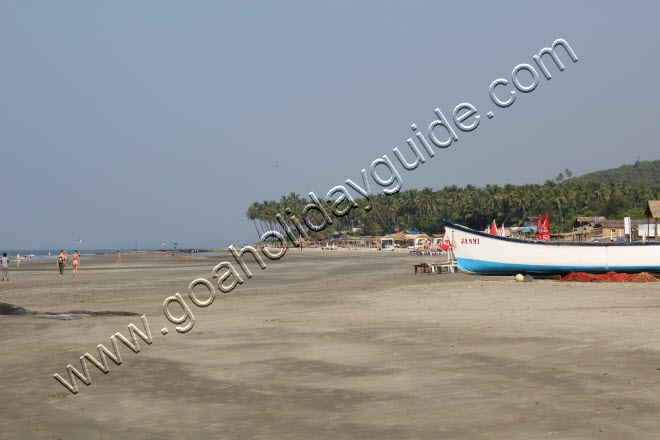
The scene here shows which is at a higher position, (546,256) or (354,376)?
(354,376)

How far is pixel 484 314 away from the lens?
16656 millimetres

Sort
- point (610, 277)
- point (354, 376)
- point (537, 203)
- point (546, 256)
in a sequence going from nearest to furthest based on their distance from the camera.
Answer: point (354, 376) < point (610, 277) < point (546, 256) < point (537, 203)

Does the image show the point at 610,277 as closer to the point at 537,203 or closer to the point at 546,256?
the point at 546,256

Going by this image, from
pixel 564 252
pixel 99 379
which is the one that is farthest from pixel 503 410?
pixel 564 252

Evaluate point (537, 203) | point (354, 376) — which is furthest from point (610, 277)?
point (537, 203)

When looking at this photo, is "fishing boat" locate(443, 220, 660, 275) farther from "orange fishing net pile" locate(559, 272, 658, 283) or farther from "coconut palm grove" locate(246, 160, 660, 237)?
"coconut palm grove" locate(246, 160, 660, 237)

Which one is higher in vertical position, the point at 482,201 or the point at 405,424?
the point at 405,424

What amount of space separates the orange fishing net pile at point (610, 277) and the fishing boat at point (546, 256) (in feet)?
2.20

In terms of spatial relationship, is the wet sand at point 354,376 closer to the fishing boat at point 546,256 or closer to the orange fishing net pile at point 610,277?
the orange fishing net pile at point 610,277

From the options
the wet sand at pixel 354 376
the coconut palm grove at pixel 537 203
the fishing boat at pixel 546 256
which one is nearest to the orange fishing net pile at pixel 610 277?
the fishing boat at pixel 546 256

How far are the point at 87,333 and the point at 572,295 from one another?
1543cm

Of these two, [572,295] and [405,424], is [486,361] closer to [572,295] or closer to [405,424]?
[405,424]

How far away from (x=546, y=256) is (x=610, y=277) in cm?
333

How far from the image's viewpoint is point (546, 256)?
101 feet
